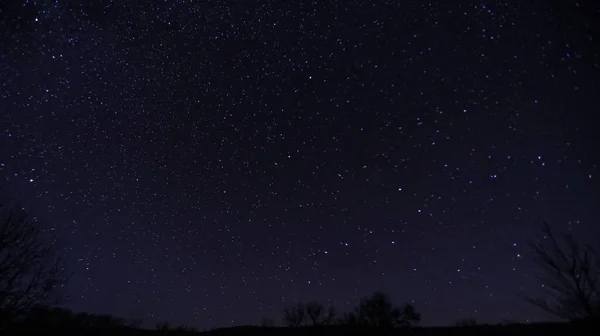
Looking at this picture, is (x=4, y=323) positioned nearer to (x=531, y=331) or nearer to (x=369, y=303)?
(x=531, y=331)

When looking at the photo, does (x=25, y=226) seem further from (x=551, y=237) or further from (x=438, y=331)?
(x=551, y=237)

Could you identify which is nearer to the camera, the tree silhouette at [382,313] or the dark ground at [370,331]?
the dark ground at [370,331]

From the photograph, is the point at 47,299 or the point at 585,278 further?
the point at 585,278

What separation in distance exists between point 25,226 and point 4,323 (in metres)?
3.00

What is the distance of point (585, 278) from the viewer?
1320 cm

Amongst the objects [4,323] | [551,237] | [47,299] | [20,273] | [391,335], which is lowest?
[391,335]

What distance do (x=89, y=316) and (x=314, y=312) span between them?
1988cm

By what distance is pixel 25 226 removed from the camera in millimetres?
10883

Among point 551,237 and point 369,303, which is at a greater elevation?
point 551,237

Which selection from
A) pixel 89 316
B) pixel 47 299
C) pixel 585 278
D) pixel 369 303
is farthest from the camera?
pixel 89 316

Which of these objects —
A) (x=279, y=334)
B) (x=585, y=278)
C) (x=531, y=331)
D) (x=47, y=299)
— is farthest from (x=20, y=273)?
(x=585, y=278)

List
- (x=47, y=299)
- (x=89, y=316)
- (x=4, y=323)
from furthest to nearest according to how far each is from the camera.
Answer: (x=89, y=316) < (x=47, y=299) < (x=4, y=323)

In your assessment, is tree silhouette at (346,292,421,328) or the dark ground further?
tree silhouette at (346,292,421,328)

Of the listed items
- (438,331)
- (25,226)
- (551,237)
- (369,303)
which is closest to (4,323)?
(25,226)
